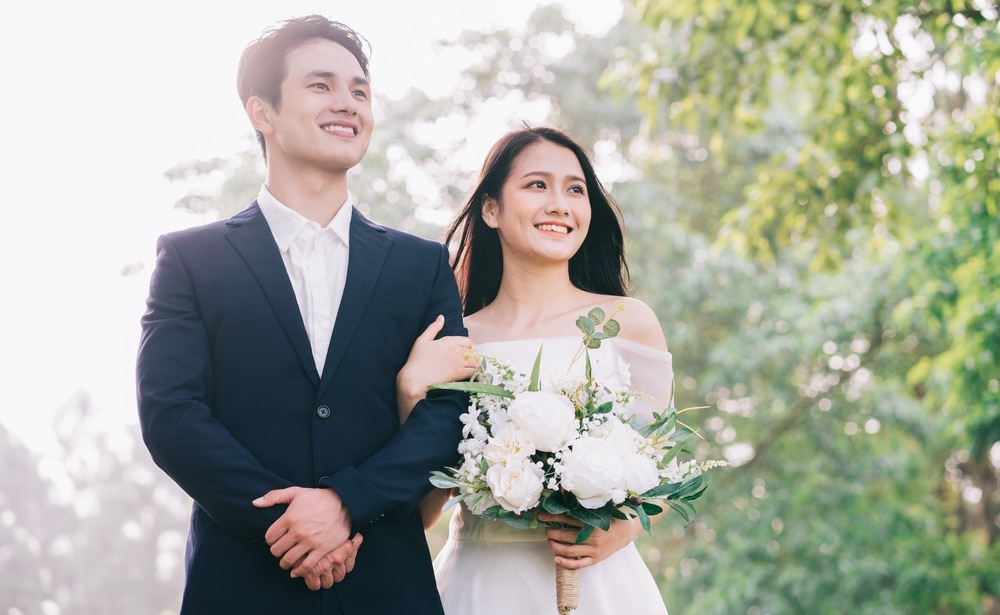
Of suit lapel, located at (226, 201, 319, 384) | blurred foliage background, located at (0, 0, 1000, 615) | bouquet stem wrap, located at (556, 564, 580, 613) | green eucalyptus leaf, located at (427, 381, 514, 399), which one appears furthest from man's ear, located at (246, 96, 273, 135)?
blurred foliage background, located at (0, 0, 1000, 615)

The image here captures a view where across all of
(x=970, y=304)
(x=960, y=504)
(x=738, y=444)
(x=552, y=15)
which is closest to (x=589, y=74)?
(x=552, y=15)

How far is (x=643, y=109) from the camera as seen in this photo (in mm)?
6895

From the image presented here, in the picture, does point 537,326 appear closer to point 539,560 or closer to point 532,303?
point 532,303

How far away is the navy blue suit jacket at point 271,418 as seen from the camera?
2738mm

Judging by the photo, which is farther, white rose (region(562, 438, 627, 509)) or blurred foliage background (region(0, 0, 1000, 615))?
blurred foliage background (region(0, 0, 1000, 615))

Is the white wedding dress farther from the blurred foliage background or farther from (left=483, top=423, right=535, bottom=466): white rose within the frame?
the blurred foliage background

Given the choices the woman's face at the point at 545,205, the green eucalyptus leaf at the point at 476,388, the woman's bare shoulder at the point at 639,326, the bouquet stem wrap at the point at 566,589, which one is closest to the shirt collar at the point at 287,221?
the green eucalyptus leaf at the point at 476,388

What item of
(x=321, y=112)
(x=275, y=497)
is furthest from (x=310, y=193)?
(x=275, y=497)

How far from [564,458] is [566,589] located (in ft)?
1.47

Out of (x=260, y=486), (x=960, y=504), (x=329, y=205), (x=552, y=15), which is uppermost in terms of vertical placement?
(x=552, y=15)

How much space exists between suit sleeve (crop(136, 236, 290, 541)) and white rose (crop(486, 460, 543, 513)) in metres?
0.55

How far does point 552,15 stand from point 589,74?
0.75 metres

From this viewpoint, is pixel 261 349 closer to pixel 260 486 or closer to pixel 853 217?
pixel 260 486

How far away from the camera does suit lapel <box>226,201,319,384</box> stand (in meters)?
2.91
